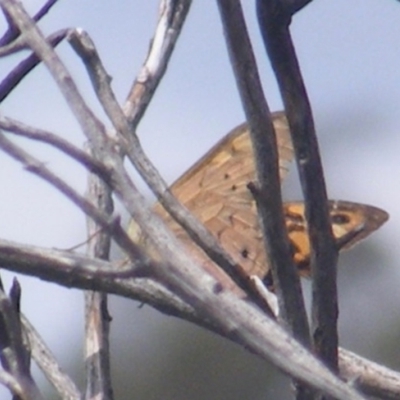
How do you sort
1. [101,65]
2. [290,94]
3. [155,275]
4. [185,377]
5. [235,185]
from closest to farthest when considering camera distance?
[155,275] < [290,94] < [101,65] < [235,185] < [185,377]

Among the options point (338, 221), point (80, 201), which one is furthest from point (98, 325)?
point (80, 201)

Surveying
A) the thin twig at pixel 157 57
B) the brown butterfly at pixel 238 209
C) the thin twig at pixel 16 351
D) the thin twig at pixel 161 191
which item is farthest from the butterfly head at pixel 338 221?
the thin twig at pixel 16 351

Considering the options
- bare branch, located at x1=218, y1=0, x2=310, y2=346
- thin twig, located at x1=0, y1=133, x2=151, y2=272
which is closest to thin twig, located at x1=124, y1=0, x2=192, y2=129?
bare branch, located at x1=218, y1=0, x2=310, y2=346

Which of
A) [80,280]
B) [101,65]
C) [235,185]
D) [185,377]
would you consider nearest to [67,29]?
[101,65]

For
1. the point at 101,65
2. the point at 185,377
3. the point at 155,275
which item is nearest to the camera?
the point at 155,275

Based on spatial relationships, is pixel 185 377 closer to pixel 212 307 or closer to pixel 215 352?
pixel 215 352

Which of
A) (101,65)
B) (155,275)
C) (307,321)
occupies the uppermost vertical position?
(101,65)
